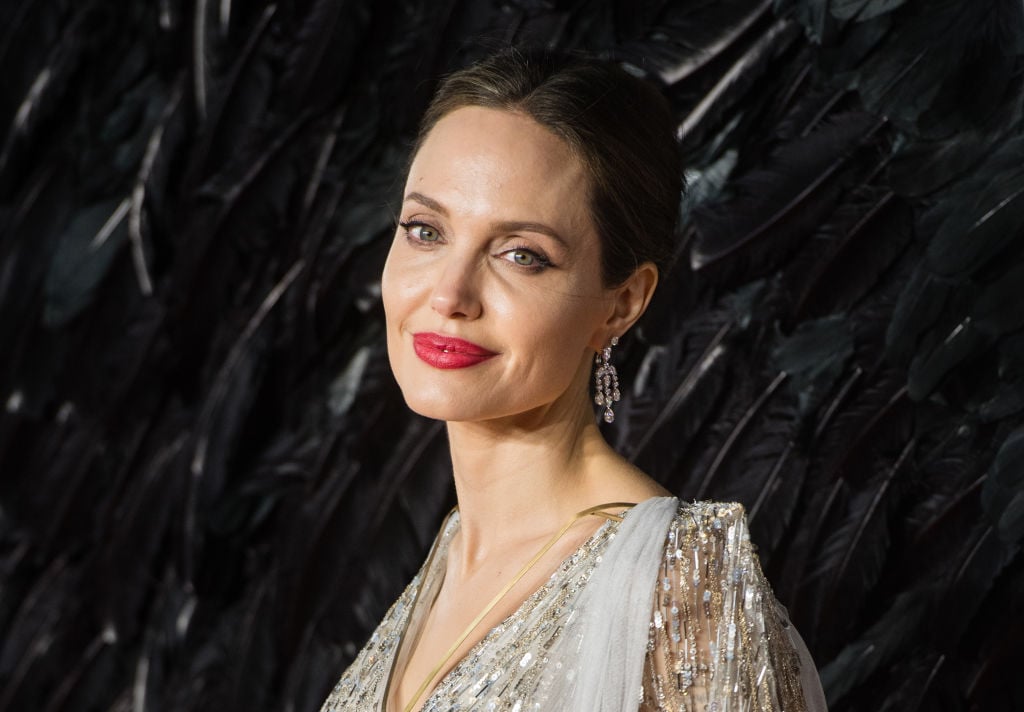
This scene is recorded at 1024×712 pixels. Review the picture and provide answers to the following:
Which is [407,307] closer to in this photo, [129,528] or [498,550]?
[498,550]

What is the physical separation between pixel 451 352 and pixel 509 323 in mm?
51

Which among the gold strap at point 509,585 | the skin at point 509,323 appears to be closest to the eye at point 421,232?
the skin at point 509,323

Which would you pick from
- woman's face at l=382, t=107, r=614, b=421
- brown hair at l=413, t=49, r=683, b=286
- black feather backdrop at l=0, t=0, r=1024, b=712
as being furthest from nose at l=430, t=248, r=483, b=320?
black feather backdrop at l=0, t=0, r=1024, b=712

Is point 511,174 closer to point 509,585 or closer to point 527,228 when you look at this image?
point 527,228

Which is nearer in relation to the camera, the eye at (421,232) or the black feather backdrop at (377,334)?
the eye at (421,232)

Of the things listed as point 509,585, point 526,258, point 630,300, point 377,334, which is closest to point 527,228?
point 526,258

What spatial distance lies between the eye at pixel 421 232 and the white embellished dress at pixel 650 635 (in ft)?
0.88

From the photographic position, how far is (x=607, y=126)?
1.05m

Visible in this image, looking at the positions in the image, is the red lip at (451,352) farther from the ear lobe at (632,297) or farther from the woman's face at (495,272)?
the ear lobe at (632,297)

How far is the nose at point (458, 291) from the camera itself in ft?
3.33

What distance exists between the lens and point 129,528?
6.86ft

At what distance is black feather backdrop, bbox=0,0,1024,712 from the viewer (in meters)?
1.33

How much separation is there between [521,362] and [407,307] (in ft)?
0.34

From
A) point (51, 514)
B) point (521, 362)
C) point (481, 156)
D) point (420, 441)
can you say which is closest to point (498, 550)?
point (521, 362)
